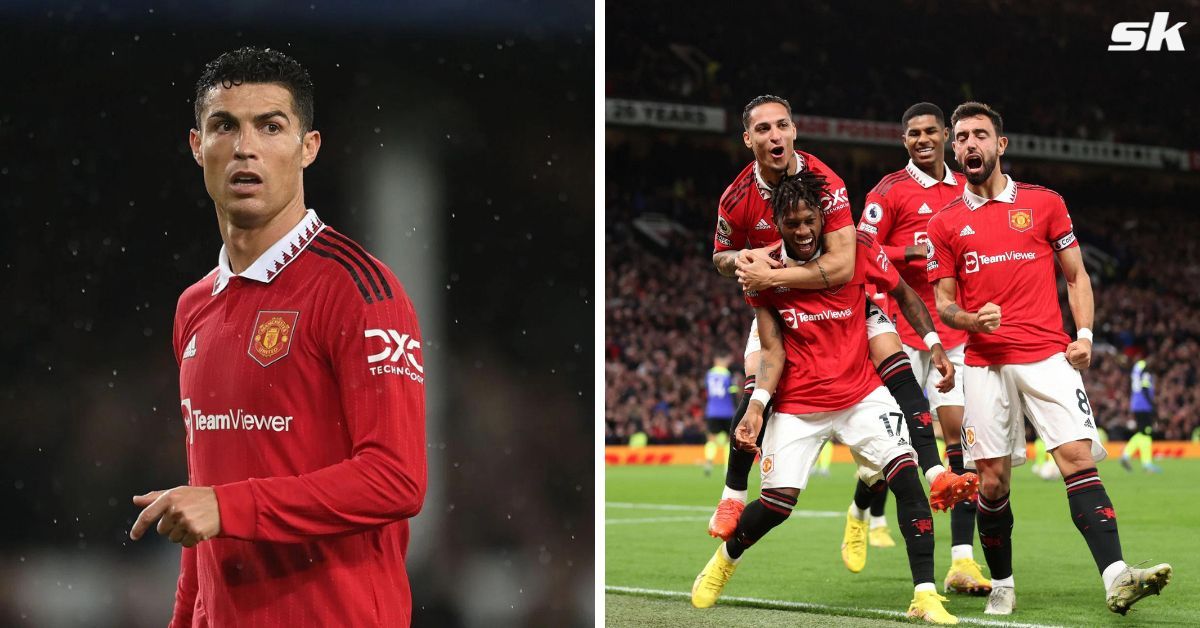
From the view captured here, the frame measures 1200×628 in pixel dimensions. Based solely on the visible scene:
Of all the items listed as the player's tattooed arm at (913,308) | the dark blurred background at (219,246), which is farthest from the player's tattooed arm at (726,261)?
the player's tattooed arm at (913,308)

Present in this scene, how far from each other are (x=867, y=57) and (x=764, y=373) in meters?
22.0

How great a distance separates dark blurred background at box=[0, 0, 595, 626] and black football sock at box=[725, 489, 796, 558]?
75 cm

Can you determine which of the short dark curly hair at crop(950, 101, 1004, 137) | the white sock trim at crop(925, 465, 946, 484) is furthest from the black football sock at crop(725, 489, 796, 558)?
the short dark curly hair at crop(950, 101, 1004, 137)

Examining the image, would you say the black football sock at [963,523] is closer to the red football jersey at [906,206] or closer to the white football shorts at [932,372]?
the white football shorts at [932,372]

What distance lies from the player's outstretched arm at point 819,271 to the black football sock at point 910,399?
2.18 ft

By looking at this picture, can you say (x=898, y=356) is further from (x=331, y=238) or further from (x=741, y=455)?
(x=331, y=238)

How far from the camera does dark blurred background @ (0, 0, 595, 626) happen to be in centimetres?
493

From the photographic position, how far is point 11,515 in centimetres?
508

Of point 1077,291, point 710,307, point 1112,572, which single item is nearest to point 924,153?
point 1077,291

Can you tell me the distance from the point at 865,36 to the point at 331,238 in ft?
80.9

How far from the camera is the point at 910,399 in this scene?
5324mm

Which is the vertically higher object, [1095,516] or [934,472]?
[934,472]

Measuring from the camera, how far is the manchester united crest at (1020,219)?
5180mm

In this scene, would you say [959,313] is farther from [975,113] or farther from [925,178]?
[925,178]
